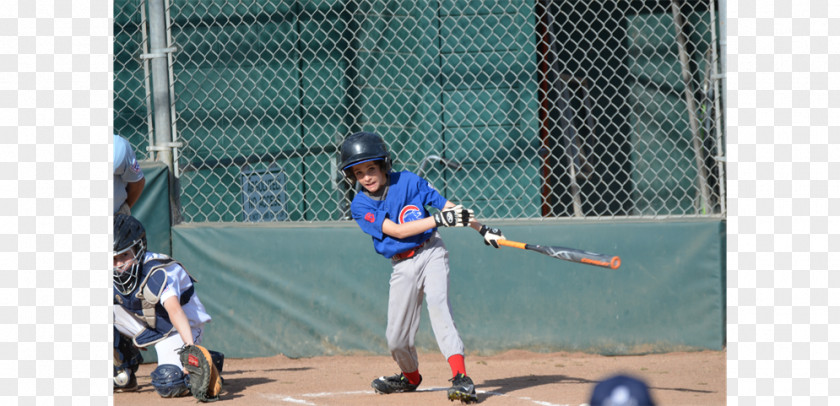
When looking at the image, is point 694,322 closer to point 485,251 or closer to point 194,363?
point 485,251

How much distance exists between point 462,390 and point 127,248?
1.82m

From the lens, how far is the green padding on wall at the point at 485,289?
5.60 meters

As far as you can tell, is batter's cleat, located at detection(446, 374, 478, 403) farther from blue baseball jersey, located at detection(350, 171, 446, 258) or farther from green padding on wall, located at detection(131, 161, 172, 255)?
green padding on wall, located at detection(131, 161, 172, 255)

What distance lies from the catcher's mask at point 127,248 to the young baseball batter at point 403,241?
3.64ft

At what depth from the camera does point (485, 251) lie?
5801 mm

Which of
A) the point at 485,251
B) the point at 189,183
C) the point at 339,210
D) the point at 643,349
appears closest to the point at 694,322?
the point at 643,349

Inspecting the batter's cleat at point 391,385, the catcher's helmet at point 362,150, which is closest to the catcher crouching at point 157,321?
the batter's cleat at point 391,385

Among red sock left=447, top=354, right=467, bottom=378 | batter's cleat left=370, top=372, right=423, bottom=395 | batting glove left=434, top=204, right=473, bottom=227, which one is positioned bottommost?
batter's cleat left=370, top=372, right=423, bottom=395

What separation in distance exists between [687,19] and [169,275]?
4965 millimetres

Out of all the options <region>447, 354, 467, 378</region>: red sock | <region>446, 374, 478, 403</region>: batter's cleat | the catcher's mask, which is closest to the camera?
<region>446, 374, 478, 403</region>: batter's cleat

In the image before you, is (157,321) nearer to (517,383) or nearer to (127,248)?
(127,248)

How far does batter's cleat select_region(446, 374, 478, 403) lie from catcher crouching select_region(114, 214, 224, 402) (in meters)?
1.17

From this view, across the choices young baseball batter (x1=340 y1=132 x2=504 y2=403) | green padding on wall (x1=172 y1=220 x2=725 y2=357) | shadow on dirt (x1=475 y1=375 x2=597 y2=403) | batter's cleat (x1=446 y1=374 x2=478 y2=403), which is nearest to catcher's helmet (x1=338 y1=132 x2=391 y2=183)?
young baseball batter (x1=340 y1=132 x2=504 y2=403)

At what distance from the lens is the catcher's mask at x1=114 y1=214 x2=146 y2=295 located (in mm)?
4527
